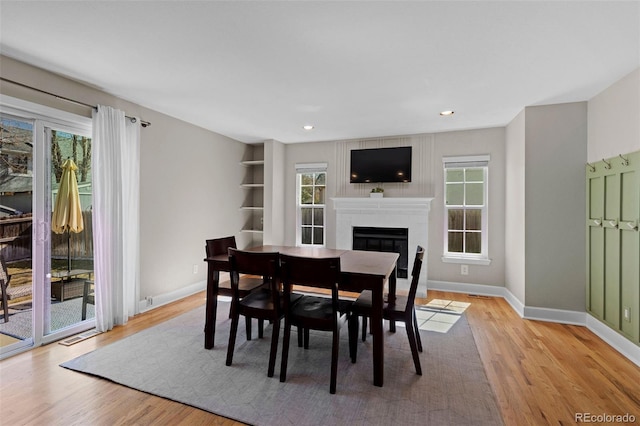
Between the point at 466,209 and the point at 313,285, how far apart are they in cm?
346

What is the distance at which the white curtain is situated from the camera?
311 centimetres

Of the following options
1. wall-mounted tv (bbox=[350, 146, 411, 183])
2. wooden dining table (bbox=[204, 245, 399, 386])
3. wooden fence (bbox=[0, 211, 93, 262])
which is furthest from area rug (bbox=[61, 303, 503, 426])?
wall-mounted tv (bbox=[350, 146, 411, 183])

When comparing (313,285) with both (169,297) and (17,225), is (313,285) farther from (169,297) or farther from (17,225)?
(169,297)

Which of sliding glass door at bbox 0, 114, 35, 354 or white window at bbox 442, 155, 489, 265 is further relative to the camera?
white window at bbox 442, 155, 489, 265

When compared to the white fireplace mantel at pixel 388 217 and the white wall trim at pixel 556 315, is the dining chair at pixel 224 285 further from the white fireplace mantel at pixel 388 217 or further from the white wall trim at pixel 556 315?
the white wall trim at pixel 556 315

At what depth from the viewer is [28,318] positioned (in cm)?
276

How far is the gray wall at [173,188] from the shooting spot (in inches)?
130

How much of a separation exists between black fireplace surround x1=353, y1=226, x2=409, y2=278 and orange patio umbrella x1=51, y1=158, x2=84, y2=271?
3.69 meters

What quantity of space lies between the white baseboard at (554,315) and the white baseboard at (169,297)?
11.6ft

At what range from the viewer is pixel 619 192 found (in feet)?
9.33

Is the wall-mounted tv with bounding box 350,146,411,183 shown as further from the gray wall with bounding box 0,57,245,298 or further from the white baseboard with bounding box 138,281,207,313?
the white baseboard with bounding box 138,281,207,313

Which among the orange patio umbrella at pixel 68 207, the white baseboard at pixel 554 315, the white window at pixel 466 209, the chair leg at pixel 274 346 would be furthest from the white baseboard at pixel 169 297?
the white window at pixel 466 209

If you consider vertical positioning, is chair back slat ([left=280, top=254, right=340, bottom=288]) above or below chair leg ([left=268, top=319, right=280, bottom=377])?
above

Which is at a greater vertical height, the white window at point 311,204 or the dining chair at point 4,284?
the white window at point 311,204
